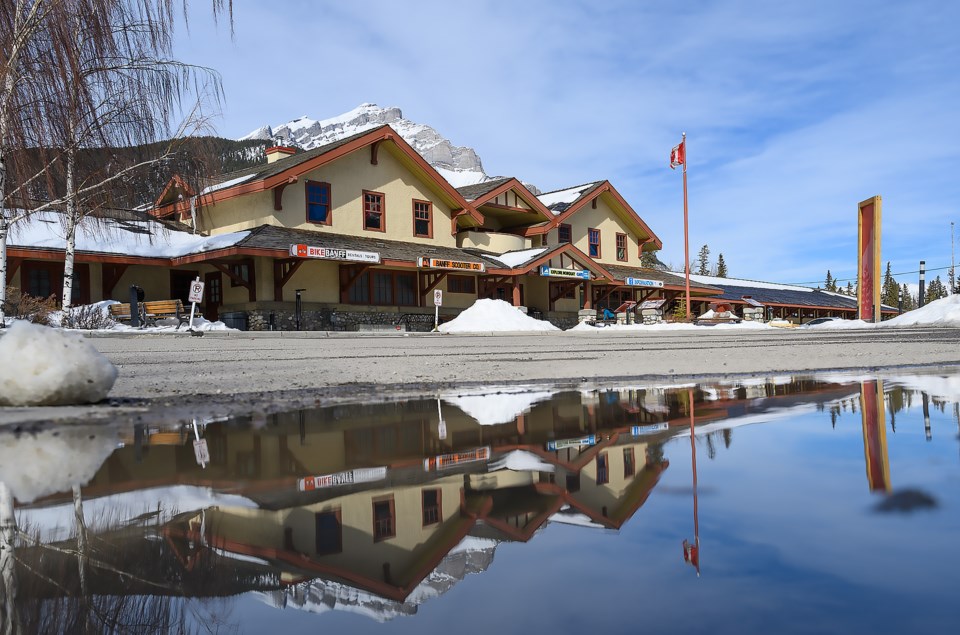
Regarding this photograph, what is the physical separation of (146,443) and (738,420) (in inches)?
142

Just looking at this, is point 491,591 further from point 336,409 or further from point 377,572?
point 336,409

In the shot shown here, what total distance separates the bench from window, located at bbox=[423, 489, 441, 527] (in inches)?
858

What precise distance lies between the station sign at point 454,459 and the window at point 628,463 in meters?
0.66

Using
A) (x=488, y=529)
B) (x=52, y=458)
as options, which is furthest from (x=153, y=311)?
(x=488, y=529)

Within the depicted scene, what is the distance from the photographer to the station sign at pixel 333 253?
2564 centimetres

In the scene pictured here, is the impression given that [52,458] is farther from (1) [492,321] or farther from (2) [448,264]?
(2) [448,264]

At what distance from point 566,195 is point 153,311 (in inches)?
1047

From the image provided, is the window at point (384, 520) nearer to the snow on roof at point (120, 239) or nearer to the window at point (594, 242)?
the snow on roof at point (120, 239)

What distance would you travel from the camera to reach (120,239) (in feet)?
89.9

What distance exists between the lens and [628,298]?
45.5 m

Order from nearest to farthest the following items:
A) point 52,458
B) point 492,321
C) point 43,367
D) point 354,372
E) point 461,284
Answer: point 52,458, point 43,367, point 354,372, point 492,321, point 461,284

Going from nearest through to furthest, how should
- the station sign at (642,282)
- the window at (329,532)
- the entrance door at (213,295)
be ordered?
the window at (329,532) < the entrance door at (213,295) < the station sign at (642,282)

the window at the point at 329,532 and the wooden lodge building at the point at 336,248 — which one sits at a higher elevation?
the wooden lodge building at the point at 336,248

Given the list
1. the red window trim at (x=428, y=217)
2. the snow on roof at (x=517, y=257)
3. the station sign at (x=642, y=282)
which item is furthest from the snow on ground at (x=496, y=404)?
the station sign at (x=642, y=282)
